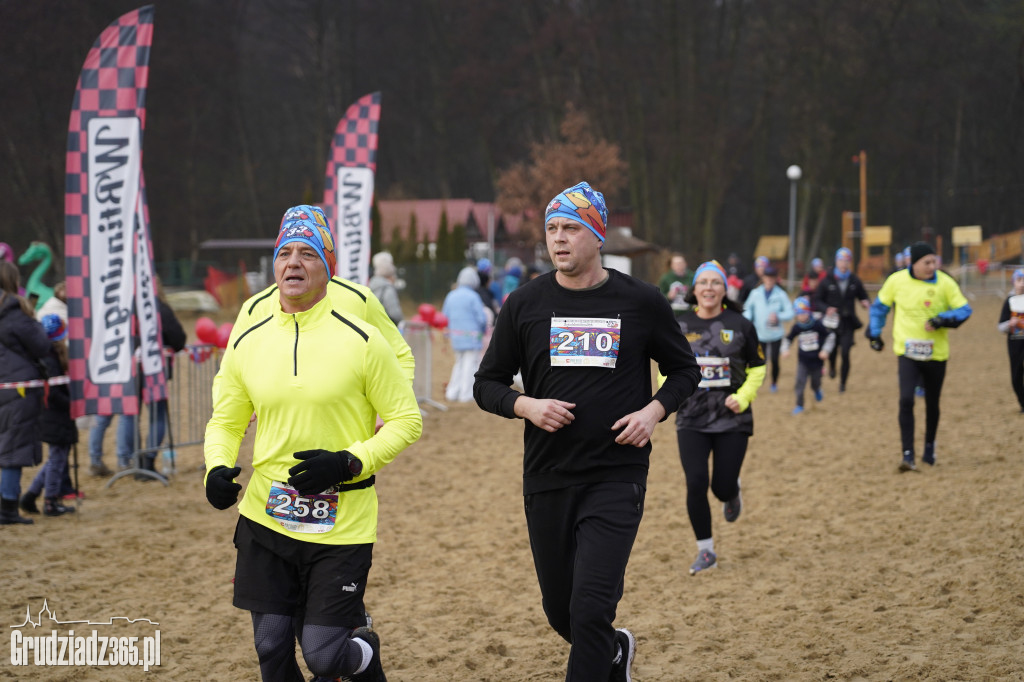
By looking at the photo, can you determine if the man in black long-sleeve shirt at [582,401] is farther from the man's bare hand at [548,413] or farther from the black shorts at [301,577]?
the black shorts at [301,577]

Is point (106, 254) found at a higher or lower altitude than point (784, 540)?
higher

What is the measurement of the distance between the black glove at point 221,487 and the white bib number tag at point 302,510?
7.1 inches

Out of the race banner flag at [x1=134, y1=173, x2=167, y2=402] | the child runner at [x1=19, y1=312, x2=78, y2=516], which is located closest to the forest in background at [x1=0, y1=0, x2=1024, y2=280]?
the race banner flag at [x1=134, y1=173, x2=167, y2=402]

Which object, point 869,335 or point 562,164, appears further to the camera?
point 562,164

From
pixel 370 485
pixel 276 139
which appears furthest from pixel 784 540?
pixel 276 139

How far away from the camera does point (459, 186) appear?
61.6 m

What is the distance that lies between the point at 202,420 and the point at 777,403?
819cm

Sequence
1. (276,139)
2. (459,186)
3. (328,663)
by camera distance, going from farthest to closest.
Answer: (459,186) < (276,139) < (328,663)

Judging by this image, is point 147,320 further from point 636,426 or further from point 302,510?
point 636,426

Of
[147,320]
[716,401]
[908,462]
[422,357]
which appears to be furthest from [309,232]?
[422,357]

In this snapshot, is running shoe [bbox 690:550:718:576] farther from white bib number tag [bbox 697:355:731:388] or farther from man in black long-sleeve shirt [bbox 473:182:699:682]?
man in black long-sleeve shirt [bbox 473:182:699:682]

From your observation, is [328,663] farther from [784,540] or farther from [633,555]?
[784,540]

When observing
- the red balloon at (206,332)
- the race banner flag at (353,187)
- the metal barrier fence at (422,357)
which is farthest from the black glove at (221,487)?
the metal barrier fence at (422,357)

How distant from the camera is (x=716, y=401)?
21.5 feet
